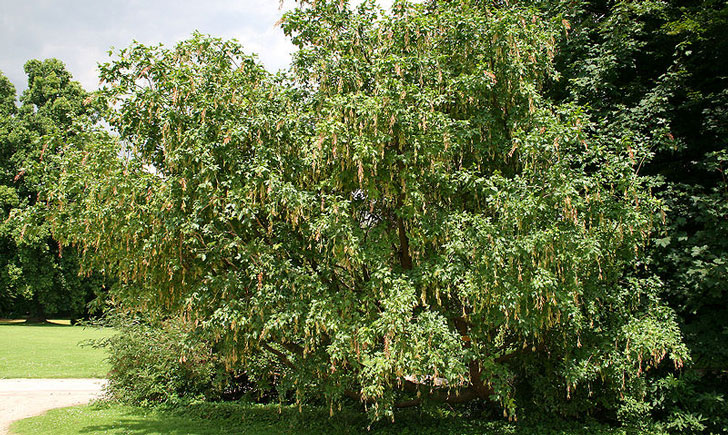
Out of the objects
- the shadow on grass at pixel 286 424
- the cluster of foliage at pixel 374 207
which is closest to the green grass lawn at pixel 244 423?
the shadow on grass at pixel 286 424

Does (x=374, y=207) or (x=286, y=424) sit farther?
(x=286, y=424)

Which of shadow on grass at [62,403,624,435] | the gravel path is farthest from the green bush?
the gravel path

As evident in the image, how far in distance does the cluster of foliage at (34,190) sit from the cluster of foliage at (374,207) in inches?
860

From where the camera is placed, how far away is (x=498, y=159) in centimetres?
720

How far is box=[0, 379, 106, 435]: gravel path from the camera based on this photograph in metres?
9.16

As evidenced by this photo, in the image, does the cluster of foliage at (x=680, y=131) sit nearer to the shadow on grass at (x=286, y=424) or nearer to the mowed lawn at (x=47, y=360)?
the shadow on grass at (x=286, y=424)

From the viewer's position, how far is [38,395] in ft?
35.7

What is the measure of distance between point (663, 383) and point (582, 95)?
5434 mm

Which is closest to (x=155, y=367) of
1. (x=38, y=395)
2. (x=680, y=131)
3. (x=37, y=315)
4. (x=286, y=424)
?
(x=38, y=395)

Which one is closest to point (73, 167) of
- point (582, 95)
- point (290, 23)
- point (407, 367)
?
point (290, 23)

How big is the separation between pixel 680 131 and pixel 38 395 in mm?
15339

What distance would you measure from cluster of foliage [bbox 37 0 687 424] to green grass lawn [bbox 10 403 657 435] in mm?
1141

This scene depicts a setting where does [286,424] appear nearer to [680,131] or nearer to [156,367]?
[156,367]

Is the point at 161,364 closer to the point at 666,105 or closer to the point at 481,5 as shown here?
the point at 481,5
